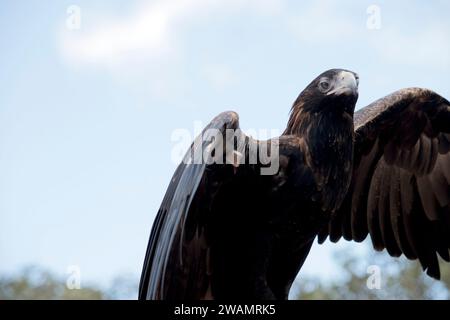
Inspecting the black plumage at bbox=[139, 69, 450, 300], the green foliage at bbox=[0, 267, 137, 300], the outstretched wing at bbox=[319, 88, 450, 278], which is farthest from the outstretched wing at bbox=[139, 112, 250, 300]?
the green foliage at bbox=[0, 267, 137, 300]

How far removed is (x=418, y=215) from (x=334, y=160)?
2162 mm

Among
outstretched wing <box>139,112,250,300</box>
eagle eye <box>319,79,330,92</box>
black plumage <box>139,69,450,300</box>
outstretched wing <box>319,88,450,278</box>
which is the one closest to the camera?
outstretched wing <box>139,112,250,300</box>

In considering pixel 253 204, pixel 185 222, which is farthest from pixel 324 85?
pixel 185 222

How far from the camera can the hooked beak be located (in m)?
8.20

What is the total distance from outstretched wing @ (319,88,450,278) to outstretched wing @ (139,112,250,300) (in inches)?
76.1

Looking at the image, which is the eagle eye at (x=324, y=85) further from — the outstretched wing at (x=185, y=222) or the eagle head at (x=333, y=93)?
the outstretched wing at (x=185, y=222)

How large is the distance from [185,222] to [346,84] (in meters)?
1.60

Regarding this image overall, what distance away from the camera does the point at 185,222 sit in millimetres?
7852

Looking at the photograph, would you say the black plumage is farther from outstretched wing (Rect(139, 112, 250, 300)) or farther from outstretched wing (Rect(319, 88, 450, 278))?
outstretched wing (Rect(319, 88, 450, 278))

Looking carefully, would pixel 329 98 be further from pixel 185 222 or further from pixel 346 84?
pixel 185 222

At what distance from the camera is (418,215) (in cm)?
1002
